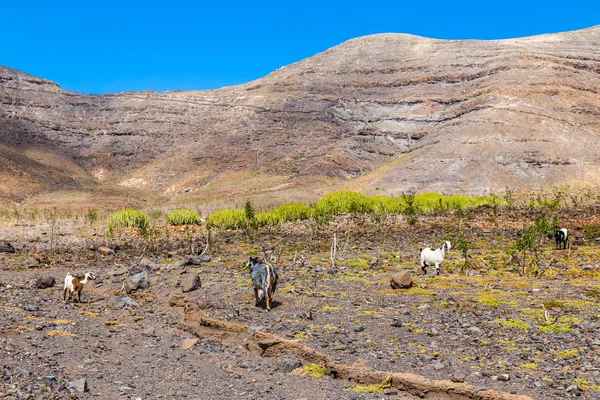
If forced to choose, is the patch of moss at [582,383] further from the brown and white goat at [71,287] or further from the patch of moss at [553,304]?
the brown and white goat at [71,287]

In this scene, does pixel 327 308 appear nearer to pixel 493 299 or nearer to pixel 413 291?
pixel 413 291

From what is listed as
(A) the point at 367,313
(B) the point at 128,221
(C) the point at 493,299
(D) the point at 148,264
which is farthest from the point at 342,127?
(A) the point at 367,313

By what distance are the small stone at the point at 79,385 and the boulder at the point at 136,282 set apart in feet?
24.8

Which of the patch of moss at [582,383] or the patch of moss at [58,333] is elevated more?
the patch of moss at [58,333]

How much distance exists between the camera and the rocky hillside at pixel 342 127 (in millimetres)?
71062

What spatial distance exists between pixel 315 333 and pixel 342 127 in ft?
317

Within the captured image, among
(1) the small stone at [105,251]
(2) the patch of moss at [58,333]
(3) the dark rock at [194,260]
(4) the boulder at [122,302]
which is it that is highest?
(1) the small stone at [105,251]

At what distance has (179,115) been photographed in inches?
4587

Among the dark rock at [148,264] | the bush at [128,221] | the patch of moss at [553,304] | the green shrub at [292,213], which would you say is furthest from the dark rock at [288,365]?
the green shrub at [292,213]

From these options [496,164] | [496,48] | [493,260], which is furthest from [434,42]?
[493,260]

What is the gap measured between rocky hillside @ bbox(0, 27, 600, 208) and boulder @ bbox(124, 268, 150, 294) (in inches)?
1912

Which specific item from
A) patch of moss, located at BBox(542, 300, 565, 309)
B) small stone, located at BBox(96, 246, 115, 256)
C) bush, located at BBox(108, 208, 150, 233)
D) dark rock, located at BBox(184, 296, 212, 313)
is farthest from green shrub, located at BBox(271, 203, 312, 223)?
patch of moss, located at BBox(542, 300, 565, 309)

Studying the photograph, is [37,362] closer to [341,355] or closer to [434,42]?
[341,355]

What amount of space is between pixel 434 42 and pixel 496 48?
18769 millimetres
